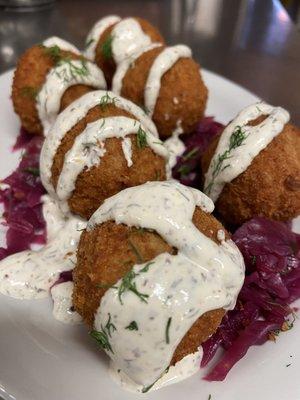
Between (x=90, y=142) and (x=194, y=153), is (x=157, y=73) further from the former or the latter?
(x=90, y=142)

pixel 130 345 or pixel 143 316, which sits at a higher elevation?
pixel 143 316

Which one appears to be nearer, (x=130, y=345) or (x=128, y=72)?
(x=130, y=345)

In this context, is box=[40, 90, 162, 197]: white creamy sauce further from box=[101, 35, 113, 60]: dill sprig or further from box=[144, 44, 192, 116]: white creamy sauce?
box=[101, 35, 113, 60]: dill sprig

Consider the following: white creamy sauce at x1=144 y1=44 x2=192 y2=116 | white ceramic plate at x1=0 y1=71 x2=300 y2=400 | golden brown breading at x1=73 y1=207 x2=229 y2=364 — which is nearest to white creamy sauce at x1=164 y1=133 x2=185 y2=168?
white creamy sauce at x1=144 y1=44 x2=192 y2=116

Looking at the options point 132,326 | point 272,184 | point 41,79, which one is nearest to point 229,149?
point 272,184

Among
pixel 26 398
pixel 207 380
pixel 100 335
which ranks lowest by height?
pixel 207 380

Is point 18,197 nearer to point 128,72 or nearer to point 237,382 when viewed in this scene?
point 128,72

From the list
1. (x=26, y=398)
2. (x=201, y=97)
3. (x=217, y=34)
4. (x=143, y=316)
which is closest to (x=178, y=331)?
(x=143, y=316)
